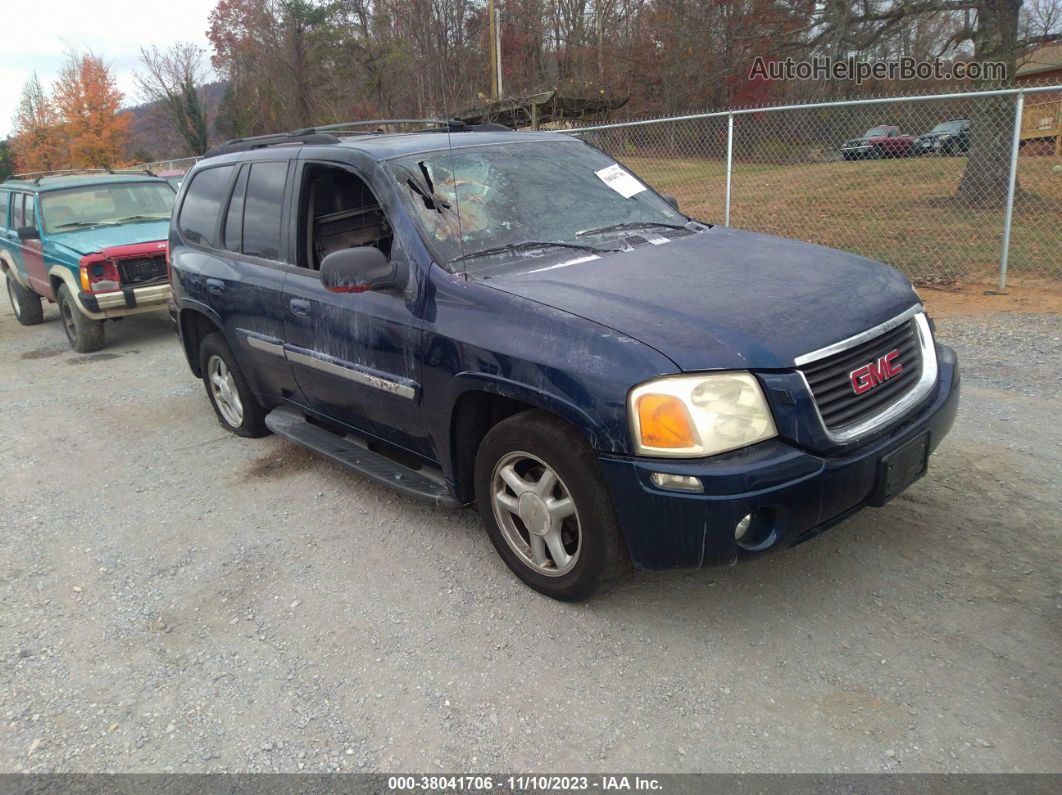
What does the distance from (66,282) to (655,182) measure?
11422mm

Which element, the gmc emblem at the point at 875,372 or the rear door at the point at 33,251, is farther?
the rear door at the point at 33,251

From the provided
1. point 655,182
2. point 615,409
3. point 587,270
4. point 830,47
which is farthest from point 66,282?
point 830,47

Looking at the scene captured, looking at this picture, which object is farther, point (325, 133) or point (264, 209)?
point (325, 133)

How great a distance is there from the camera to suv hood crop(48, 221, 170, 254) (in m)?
8.20

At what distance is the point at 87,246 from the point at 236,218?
4602mm

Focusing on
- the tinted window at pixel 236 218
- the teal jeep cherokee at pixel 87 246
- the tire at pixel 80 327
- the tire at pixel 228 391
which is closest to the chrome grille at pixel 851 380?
the tinted window at pixel 236 218

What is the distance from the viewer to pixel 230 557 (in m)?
3.76

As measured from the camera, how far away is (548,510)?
9.70 ft

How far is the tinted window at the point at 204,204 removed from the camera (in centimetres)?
487

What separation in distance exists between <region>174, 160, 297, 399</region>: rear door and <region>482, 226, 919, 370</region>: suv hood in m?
1.74

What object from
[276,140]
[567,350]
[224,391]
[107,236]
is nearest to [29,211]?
[107,236]

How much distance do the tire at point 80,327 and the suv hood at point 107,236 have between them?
1.68ft

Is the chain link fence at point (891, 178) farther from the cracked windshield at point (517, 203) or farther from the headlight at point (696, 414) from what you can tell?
the headlight at point (696, 414)

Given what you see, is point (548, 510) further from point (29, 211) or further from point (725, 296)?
point (29, 211)
